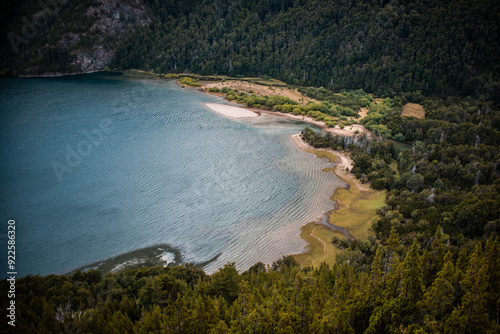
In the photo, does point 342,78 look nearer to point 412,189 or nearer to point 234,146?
point 234,146

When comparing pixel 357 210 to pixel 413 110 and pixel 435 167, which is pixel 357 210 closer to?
pixel 435 167

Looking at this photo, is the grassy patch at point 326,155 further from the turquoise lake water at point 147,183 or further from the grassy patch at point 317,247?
the grassy patch at point 317,247

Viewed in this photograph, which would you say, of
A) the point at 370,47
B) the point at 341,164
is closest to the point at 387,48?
the point at 370,47

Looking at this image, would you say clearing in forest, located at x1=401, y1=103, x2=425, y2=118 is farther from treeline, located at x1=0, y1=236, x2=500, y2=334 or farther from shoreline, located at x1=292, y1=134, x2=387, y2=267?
treeline, located at x1=0, y1=236, x2=500, y2=334

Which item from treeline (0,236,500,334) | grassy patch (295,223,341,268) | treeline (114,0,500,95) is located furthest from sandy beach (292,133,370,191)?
treeline (114,0,500,95)

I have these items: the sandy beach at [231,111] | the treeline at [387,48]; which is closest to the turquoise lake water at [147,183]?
the sandy beach at [231,111]
